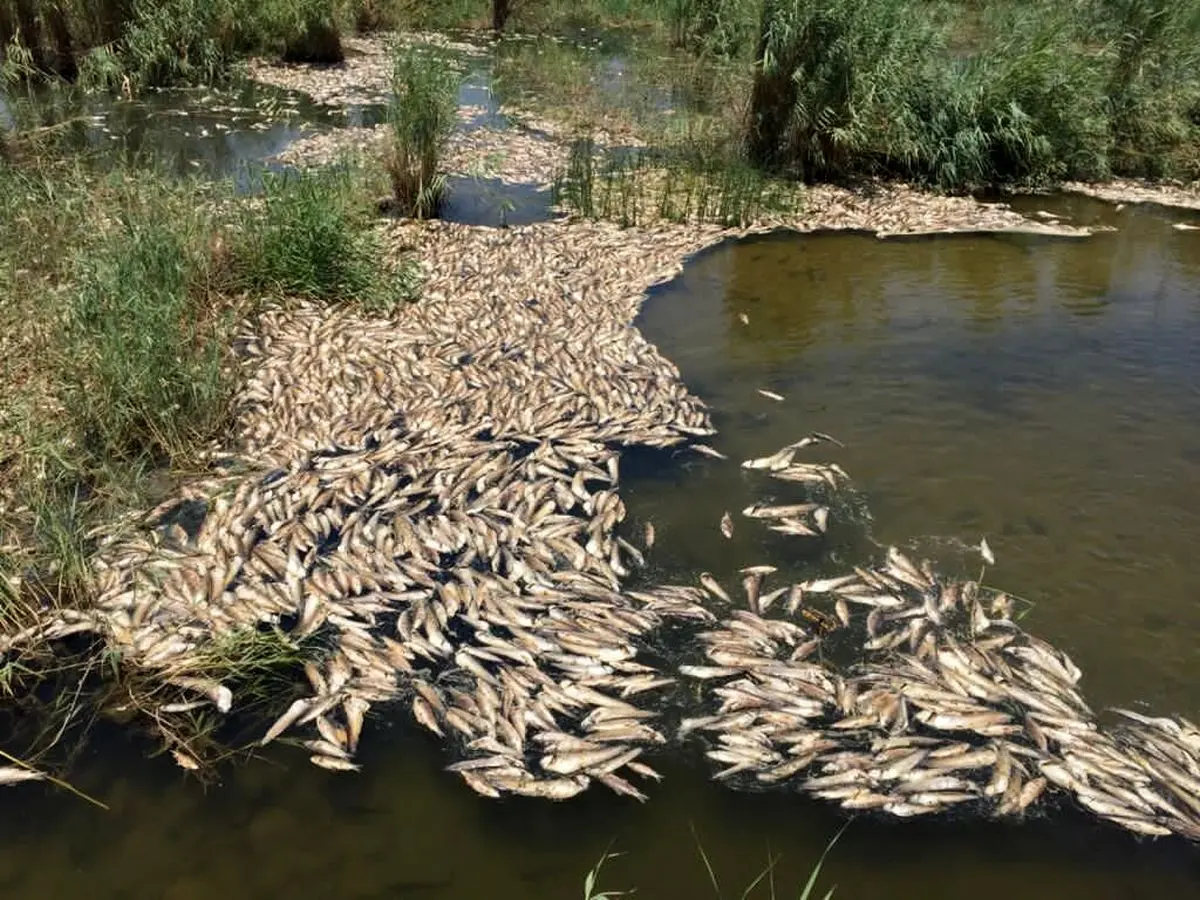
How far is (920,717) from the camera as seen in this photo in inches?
166

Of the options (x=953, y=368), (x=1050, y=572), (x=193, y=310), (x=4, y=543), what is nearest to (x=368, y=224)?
(x=193, y=310)

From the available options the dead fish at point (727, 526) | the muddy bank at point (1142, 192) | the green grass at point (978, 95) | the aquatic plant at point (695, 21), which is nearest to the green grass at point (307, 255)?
the dead fish at point (727, 526)

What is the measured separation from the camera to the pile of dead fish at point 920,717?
3.92 metres

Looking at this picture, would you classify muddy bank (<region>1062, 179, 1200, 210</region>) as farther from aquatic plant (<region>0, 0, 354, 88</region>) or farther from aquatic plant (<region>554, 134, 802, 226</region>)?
aquatic plant (<region>0, 0, 354, 88</region>)

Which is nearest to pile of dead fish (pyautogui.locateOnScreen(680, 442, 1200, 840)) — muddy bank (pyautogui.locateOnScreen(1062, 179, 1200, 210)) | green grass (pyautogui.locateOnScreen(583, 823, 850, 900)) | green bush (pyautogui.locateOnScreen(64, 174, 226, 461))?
A: green grass (pyautogui.locateOnScreen(583, 823, 850, 900))

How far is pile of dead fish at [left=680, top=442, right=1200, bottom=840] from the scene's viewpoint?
3918 mm

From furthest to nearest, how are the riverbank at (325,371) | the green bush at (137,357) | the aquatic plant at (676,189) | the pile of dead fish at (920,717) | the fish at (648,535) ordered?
the aquatic plant at (676,189) → the green bush at (137,357) → the fish at (648,535) → the riverbank at (325,371) → the pile of dead fish at (920,717)

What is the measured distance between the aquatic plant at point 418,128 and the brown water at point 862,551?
351 cm

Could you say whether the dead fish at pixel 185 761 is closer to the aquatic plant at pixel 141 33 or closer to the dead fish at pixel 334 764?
the dead fish at pixel 334 764

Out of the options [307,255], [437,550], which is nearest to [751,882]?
[437,550]

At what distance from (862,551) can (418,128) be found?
7528 millimetres

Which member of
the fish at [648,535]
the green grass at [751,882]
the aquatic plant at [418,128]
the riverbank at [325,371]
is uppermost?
the aquatic plant at [418,128]

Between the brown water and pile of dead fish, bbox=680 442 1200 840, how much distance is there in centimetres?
13

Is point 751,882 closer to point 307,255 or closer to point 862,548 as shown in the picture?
point 862,548
